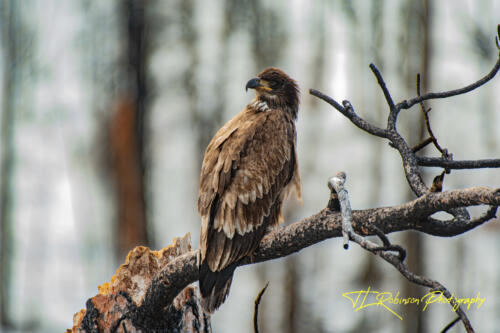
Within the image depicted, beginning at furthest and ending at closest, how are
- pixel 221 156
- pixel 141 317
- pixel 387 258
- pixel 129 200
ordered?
pixel 129 200 < pixel 221 156 < pixel 141 317 < pixel 387 258

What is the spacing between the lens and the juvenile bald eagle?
3.65 m

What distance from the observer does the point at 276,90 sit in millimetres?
4699

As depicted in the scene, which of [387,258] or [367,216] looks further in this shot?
[367,216]

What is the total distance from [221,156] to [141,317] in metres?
1.28

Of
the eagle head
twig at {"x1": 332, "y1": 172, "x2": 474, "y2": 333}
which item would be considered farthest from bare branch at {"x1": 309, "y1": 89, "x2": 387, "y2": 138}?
the eagle head

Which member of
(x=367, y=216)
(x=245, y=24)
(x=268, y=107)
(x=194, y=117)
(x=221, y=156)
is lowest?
(x=367, y=216)

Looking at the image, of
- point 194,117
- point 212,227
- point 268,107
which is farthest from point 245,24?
point 212,227

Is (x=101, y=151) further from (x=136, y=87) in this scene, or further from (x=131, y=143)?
(x=136, y=87)

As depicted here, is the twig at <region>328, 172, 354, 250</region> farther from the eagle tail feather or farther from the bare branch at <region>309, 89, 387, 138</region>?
the eagle tail feather

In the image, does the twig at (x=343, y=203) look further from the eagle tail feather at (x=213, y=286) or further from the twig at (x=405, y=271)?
the eagle tail feather at (x=213, y=286)

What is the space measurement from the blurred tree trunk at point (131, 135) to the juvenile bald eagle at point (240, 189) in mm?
7046

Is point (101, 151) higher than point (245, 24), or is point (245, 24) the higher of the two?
point (245, 24)

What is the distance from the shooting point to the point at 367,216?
246cm

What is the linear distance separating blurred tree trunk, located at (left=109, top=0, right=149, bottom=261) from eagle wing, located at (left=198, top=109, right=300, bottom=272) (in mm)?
7059
